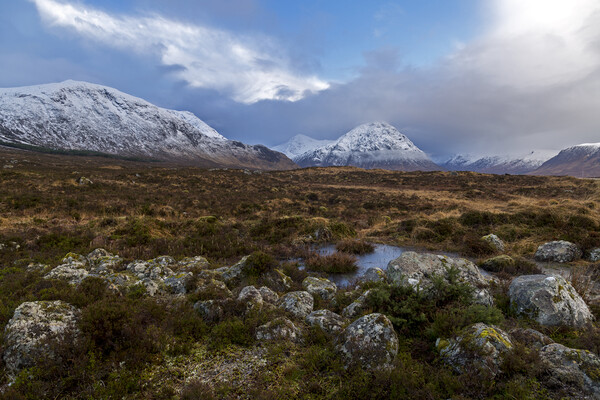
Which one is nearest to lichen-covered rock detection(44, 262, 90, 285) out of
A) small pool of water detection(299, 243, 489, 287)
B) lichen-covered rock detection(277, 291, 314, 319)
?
lichen-covered rock detection(277, 291, 314, 319)

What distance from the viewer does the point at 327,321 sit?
224 inches

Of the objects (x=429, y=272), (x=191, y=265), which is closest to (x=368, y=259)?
(x=429, y=272)

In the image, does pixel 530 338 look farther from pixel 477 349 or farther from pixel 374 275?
pixel 374 275

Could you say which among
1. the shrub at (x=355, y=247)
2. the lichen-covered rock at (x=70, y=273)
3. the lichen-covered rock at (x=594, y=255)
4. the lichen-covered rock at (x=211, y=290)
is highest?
the lichen-covered rock at (x=594, y=255)

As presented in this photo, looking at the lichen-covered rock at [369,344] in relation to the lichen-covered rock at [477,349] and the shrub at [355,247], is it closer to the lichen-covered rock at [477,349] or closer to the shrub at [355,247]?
the lichen-covered rock at [477,349]

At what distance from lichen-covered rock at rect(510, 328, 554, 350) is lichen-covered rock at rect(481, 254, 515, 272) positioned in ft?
21.3

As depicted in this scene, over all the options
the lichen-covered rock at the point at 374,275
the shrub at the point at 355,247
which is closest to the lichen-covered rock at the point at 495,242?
the shrub at the point at 355,247

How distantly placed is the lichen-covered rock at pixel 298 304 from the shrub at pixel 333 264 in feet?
13.6

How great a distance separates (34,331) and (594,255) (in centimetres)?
1716

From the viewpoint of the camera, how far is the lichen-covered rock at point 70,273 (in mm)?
7475

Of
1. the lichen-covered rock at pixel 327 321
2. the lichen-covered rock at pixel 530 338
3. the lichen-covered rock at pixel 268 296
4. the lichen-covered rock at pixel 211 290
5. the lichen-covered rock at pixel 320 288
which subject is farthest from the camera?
the lichen-covered rock at pixel 320 288

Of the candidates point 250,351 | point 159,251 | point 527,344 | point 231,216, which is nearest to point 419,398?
point 527,344

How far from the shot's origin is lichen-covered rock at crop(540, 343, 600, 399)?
354 centimetres

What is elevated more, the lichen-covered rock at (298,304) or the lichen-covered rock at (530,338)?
the lichen-covered rock at (530,338)
